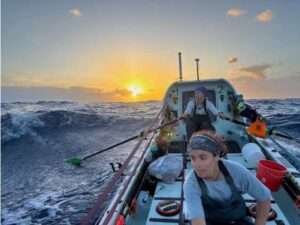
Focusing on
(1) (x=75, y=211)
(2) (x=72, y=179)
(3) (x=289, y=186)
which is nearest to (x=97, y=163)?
(2) (x=72, y=179)

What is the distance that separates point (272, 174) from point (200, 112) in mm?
2882

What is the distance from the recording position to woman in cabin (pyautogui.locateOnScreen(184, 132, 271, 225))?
2.03 metres

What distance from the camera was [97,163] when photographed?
342 inches

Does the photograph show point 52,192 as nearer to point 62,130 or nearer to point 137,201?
point 137,201

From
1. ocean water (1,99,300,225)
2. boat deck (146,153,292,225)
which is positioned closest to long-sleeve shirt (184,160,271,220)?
boat deck (146,153,292,225)

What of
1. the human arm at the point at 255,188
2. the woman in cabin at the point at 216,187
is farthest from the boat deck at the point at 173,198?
the human arm at the point at 255,188

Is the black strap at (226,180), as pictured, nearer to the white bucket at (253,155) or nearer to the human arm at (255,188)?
the human arm at (255,188)

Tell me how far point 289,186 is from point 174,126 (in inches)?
201

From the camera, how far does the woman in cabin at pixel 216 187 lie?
2029mm

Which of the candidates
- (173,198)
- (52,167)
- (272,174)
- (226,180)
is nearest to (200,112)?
(272,174)

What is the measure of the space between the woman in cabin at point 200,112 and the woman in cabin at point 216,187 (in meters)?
4.43

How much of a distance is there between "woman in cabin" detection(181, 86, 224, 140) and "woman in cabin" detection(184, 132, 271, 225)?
4.43 metres

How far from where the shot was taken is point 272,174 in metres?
4.08

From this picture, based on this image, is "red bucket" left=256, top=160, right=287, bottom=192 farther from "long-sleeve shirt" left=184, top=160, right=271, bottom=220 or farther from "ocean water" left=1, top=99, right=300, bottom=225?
"long-sleeve shirt" left=184, top=160, right=271, bottom=220
